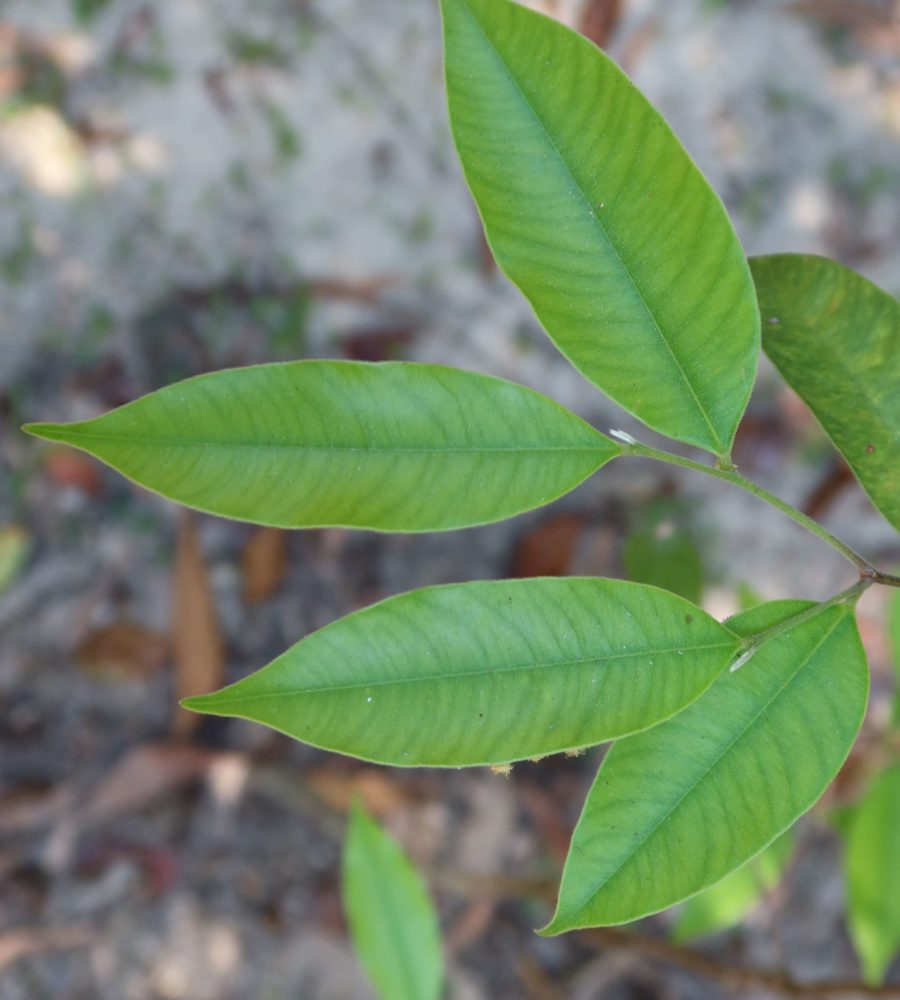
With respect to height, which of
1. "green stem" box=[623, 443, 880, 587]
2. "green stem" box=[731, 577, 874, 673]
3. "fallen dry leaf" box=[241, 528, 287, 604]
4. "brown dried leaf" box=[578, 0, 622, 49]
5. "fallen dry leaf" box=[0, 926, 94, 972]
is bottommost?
"fallen dry leaf" box=[0, 926, 94, 972]

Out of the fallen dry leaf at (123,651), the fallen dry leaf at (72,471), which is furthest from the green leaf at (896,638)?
the fallen dry leaf at (72,471)

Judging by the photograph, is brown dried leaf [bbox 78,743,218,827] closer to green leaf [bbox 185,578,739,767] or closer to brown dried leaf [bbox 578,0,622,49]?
green leaf [bbox 185,578,739,767]

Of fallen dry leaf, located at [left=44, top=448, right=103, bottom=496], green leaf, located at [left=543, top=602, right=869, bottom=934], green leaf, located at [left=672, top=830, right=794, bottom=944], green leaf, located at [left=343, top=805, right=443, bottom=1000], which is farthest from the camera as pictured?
fallen dry leaf, located at [left=44, top=448, right=103, bottom=496]

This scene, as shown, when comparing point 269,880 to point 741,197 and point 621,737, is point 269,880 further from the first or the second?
point 741,197

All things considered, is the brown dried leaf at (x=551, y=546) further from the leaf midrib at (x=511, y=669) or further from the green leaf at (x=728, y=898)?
the leaf midrib at (x=511, y=669)

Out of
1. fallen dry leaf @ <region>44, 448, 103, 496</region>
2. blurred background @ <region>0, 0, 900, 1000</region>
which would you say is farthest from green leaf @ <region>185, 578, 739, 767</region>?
fallen dry leaf @ <region>44, 448, 103, 496</region>
